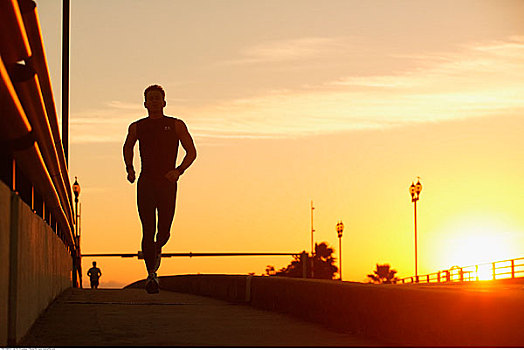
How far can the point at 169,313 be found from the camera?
1098 cm

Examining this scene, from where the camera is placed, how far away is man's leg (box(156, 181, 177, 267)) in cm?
1164

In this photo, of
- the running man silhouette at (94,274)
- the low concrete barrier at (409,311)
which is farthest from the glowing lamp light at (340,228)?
the low concrete barrier at (409,311)

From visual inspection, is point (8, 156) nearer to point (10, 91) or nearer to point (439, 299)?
point (10, 91)

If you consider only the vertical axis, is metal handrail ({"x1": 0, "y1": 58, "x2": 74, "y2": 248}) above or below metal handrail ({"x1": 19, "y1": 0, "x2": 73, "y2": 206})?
below

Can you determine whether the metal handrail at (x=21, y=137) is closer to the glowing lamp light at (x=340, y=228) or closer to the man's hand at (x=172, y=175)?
the man's hand at (x=172, y=175)

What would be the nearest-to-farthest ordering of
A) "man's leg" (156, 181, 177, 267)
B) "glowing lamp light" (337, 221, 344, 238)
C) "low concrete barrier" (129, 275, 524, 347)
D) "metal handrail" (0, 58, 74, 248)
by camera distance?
"metal handrail" (0, 58, 74, 248), "low concrete barrier" (129, 275, 524, 347), "man's leg" (156, 181, 177, 267), "glowing lamp light" (337, 221, 344, 238)

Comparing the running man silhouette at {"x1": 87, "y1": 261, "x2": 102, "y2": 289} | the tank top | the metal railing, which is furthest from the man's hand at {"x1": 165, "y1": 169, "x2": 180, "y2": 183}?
the running man silhouette at {"x1": 87, "y1": 261, "x2": 102, "y2": 289}

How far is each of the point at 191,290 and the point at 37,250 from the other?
12551 millimetres

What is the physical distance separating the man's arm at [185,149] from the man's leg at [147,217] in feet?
1.24

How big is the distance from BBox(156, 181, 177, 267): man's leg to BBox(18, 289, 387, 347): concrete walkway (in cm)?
73

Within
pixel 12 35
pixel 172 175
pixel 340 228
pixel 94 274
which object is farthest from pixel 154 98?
pixel 340 228

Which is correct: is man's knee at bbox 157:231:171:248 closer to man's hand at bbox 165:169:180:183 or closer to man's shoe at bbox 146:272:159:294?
man's shoe at bbox 146:272:159:294

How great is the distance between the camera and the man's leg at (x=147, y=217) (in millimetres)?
11688

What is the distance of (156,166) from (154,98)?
26.8 inches
